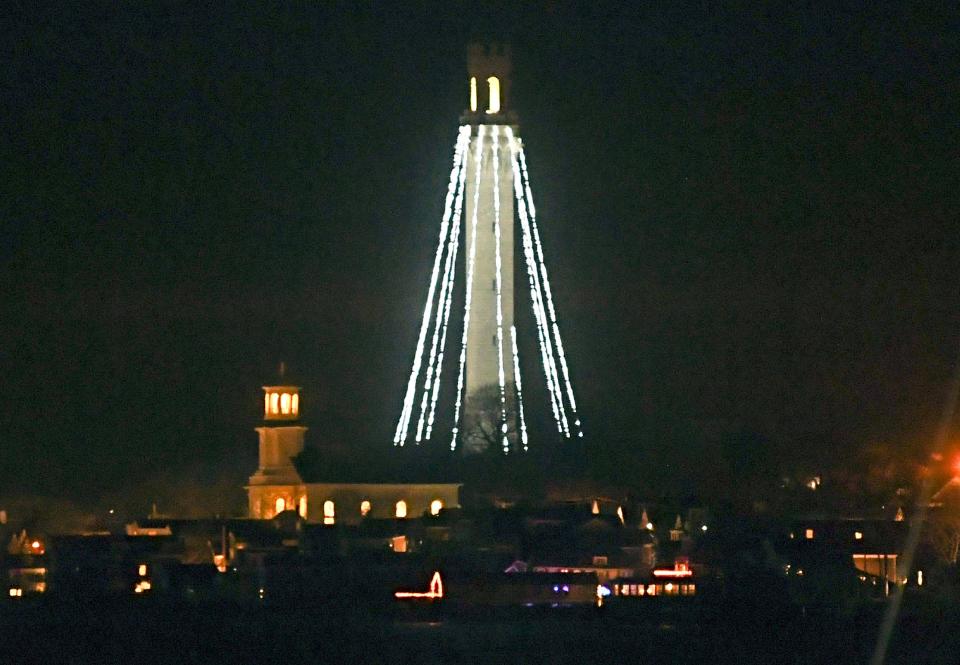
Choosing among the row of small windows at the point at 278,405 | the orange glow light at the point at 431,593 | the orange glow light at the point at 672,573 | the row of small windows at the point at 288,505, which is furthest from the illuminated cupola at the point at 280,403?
the orange glow light at the point at 431,593

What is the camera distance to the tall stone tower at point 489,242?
3100 inches

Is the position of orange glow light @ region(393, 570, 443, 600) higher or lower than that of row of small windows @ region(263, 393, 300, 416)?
lower

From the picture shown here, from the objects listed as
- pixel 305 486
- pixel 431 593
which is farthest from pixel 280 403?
pixel 431 593

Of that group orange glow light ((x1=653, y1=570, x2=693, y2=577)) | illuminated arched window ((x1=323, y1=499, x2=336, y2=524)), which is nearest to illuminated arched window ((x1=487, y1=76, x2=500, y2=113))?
illuminated arched window ((x1=323, y1=499, x2=336, y2=524))

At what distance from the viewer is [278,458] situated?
78.2m

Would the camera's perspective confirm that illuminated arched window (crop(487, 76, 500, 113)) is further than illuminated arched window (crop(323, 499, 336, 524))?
Yes

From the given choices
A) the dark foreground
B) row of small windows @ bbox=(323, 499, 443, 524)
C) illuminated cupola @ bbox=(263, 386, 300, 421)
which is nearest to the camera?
the dark foreground

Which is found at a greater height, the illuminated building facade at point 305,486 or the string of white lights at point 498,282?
the string of white lights at point 498,282

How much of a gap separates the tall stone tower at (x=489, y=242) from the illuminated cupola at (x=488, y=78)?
2 cm

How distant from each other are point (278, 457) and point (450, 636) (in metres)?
30.4

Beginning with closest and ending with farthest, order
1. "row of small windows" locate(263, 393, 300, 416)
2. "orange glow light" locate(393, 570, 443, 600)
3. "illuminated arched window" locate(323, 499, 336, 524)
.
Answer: "orange glow light" locate(393, 570, 443, 600) < "illuminated arched window" locate(323, 499, 336, 524) < "row of small windows" locate(263, 393, 300, 416)

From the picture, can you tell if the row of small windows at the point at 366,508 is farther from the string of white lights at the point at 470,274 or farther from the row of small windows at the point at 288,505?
the string of white lights at the point at 470,274

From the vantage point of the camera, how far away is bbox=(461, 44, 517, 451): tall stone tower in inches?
3100

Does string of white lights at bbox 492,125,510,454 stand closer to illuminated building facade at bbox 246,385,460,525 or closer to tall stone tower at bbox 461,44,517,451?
tall stone tower at bbox 461,44,517,451
